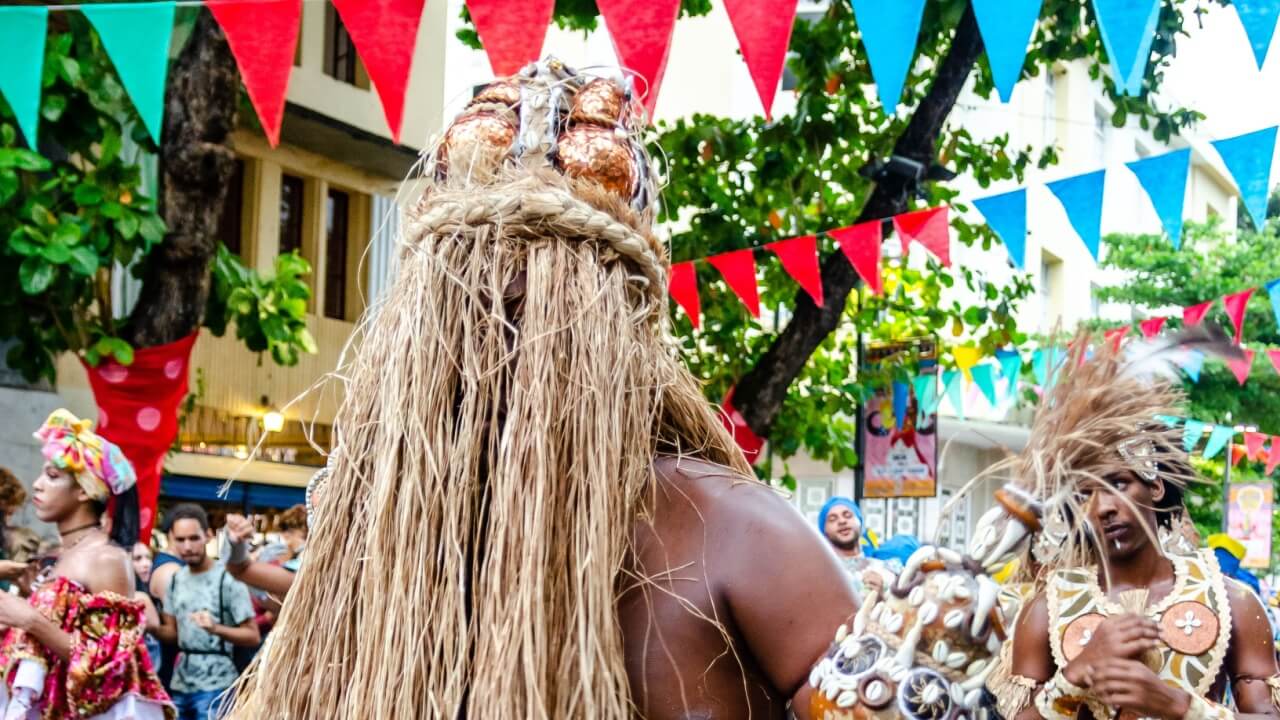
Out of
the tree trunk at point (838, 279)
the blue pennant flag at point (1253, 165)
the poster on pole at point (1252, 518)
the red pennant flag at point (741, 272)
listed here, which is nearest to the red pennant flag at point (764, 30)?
the blue pennant flag at point (1253, 165)

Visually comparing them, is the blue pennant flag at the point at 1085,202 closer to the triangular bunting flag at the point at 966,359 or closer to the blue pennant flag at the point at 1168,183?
the blue pennant flag at the point at 1168,183

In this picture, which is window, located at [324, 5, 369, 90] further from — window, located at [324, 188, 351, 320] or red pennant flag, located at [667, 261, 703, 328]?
red pennant flag, located at [667, 261, 703, 328]

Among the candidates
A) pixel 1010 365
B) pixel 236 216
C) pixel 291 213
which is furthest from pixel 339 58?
pixel 1010 365

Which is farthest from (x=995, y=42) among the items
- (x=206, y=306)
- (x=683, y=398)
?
(x=206, y=306)

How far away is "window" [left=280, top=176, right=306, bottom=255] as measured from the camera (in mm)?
16500

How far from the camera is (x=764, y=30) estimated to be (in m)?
5.25

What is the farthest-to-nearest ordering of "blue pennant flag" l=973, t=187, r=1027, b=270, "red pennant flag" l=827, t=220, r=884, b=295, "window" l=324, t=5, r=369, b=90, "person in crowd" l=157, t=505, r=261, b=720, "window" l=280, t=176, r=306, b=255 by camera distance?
"window" l=280, t=176, r=306, b=255, "window" l=324, t=5, r=369, b=90, "red pennant flag" l=827, t=220, r=884, b=295, "blue pennant flag" l=973, t=187, r=1027, b=270, "person in crowd" l=157, t=505, r=261, b=720

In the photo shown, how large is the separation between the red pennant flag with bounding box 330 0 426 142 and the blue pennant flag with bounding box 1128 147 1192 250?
3.64 meters

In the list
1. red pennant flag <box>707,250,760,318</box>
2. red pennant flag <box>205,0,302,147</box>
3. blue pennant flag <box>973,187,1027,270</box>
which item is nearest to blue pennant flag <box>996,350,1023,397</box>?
red pennant flag <box>707,250,760,318</box>

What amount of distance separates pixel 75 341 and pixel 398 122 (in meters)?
3.82

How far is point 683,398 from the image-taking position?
2.32m

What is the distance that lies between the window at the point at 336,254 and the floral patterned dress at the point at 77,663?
1147 centimetres

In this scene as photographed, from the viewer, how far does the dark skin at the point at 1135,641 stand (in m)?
3.57

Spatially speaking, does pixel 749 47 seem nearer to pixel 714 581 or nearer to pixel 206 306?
pixel 714 581
